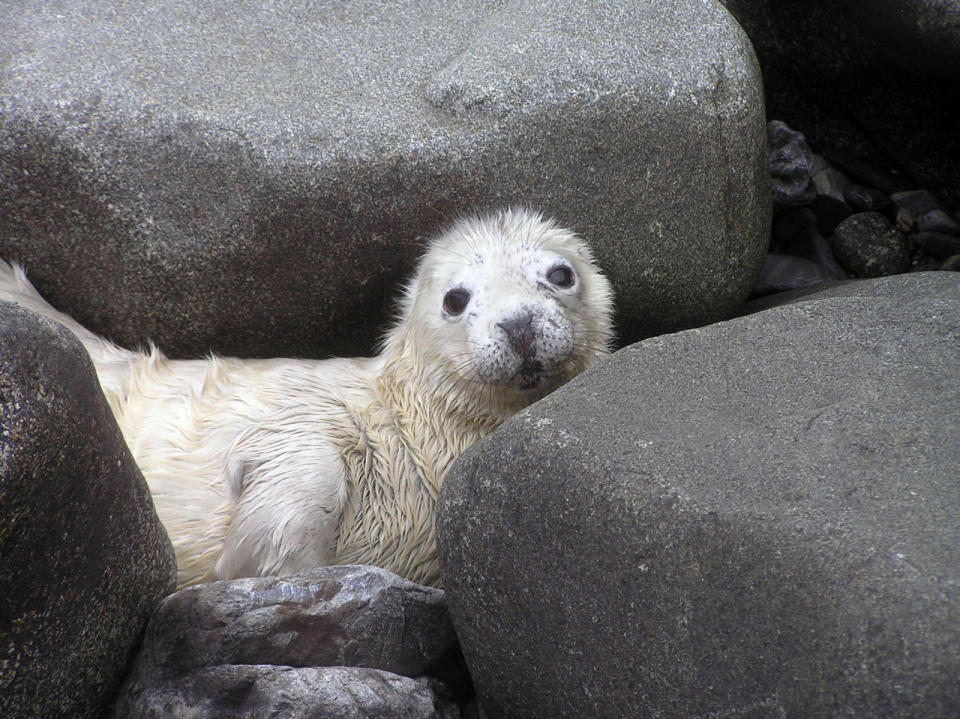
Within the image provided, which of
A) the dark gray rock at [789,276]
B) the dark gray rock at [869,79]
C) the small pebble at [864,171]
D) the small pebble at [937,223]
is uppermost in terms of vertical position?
the dark gray rock at [869,79]

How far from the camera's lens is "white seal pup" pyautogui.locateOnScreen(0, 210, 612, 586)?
2971 millimetres

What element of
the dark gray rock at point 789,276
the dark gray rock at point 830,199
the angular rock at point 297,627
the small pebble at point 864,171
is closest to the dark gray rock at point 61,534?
the angular rock at point 297,627

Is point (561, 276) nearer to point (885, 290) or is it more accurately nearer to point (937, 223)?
point (885, 290)

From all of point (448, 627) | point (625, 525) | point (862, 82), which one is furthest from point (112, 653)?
point (862, 82)

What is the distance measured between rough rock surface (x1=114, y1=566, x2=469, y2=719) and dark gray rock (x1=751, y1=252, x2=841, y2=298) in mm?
2524

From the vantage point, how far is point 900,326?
8.72ft

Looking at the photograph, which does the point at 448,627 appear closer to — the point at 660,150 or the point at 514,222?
the point at 514,222

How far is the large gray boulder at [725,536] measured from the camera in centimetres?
177

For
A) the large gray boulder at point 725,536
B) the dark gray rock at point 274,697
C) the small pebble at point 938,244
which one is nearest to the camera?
the large gray boulder at point 725,536

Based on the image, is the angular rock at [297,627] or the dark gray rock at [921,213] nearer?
the angular rock at [297,627]

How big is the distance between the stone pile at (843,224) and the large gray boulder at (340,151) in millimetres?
723

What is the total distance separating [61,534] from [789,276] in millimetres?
3346

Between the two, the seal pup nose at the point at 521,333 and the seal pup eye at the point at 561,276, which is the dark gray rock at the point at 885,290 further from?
the seal pup nose at the point at 521,333

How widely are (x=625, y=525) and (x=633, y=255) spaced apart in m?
1.73
